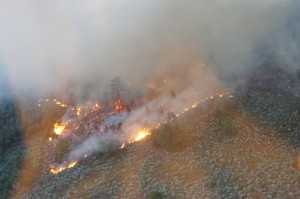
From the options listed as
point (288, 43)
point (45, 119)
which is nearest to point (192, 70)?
point (288, 43)

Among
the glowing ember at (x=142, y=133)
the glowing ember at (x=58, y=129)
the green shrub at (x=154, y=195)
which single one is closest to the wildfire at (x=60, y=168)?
the glowing ember at (x=142, y=133)

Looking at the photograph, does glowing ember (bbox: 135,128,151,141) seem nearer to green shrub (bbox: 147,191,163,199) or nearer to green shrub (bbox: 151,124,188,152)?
green shrub (bbox: 151,124,188,152)

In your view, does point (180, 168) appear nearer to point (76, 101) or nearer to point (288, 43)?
point (76, 101)

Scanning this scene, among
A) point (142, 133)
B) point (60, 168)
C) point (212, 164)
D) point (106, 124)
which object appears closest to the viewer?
point (212, 164)

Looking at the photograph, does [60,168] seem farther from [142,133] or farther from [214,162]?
[214,162]

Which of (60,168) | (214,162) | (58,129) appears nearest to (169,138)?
(214,162)

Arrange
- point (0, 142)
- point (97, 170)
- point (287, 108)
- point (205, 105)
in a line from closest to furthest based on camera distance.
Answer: point (97, 170)
point (287, 108)
point (205, 105)
point (0, 142)
